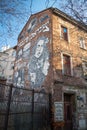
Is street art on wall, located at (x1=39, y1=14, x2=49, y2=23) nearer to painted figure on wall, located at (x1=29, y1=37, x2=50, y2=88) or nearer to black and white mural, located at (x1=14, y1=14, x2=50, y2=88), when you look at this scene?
black and white mural, located at (x1=14, y1=14, x2=50, y2=88)

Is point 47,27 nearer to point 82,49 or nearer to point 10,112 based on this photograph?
point 82,49

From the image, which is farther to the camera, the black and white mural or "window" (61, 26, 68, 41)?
"window" (61, 26, 68, 41)

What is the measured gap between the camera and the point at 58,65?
11.8 meters

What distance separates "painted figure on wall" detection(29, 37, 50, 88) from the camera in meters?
12.1

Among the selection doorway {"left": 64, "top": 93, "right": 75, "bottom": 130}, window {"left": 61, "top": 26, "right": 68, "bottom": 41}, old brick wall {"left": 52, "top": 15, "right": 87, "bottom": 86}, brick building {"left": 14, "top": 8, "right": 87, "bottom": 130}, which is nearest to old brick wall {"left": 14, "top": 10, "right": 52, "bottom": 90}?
brick building {"left": 14, "top": 8, "right": 87, "bottom": 130}

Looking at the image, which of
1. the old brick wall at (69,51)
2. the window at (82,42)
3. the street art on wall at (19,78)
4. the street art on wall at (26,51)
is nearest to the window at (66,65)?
the old brick wall at (69,51)

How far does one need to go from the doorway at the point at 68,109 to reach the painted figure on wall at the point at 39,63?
2612 mm

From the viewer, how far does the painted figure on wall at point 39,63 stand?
1212 centimetres

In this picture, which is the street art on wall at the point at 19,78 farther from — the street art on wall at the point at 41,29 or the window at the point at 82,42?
the window at the point at 82,42

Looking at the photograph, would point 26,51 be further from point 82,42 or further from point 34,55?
point 82,42

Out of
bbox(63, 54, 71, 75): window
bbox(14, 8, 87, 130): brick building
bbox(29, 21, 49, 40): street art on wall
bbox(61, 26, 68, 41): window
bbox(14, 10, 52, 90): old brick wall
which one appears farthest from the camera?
bbox(61, 26, 68, 41): window

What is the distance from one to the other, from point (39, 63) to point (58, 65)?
1.92m

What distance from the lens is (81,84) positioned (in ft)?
42.7

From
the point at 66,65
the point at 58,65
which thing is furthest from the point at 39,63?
the point at 66,65
